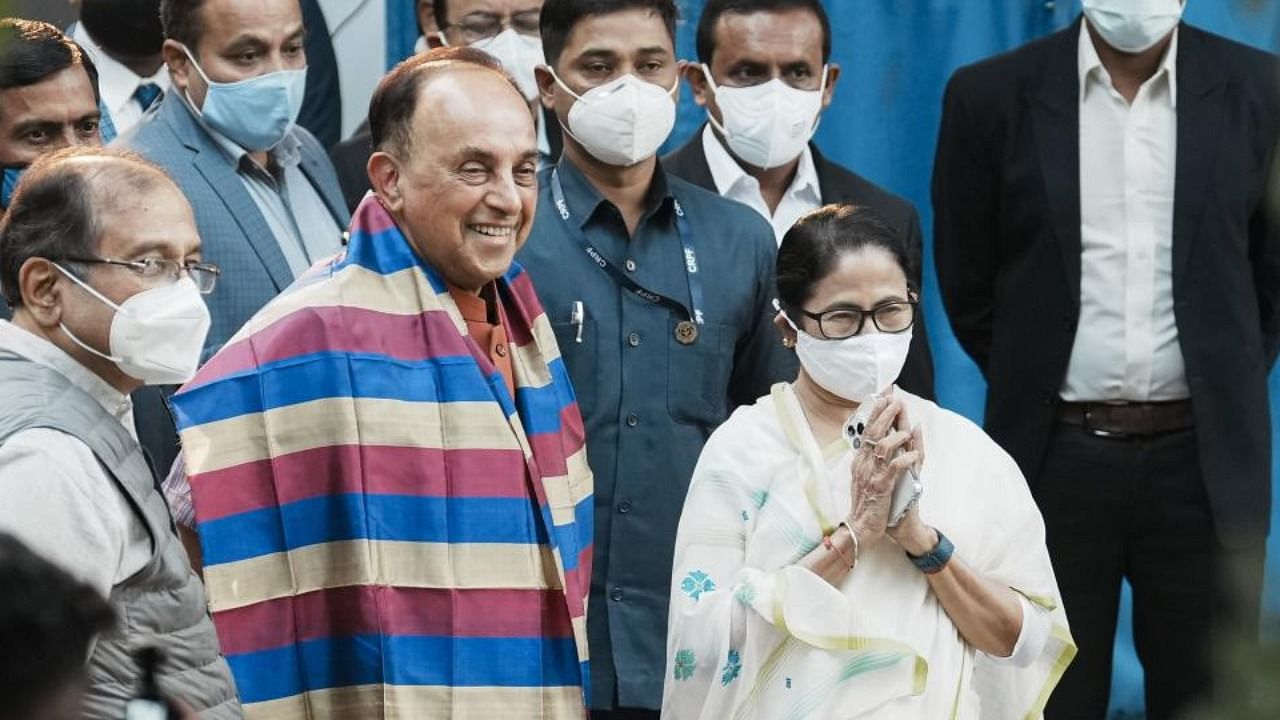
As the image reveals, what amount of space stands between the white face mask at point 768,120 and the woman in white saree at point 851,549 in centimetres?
134

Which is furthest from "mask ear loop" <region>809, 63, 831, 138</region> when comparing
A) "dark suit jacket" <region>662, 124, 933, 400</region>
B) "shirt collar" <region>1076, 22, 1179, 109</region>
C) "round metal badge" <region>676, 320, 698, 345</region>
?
"round metal badge" <region>676, 320, 698, 345</region>

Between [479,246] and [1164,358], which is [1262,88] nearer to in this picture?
[1164,358]

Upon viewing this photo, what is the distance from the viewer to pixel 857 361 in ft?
13.5

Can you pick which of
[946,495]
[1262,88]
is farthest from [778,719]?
[1262,88]

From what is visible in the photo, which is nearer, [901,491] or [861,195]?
[901,491]

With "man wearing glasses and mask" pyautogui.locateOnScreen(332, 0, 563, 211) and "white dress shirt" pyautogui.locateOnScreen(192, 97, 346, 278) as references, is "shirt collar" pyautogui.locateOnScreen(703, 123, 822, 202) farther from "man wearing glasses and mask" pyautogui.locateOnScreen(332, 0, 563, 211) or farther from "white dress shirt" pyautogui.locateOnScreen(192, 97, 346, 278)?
"white dress shirt" pyautogui.locateOnScreen(192, 97, 346, 278)

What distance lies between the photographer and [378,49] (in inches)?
253

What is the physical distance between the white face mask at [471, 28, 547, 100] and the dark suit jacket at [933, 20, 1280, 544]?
1.16 meters

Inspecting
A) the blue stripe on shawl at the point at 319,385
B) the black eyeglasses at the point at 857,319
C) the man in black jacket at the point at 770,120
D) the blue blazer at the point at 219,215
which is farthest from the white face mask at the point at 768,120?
the blue stripe on shawl at the point at 319,385

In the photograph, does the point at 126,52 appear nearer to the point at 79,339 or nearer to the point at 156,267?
the point at 156,267

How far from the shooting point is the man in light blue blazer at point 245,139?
16.0ft

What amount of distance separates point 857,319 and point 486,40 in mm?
2090

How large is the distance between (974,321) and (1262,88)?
0.99m

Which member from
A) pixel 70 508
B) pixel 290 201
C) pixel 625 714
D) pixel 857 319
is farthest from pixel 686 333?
pixel 70 508
